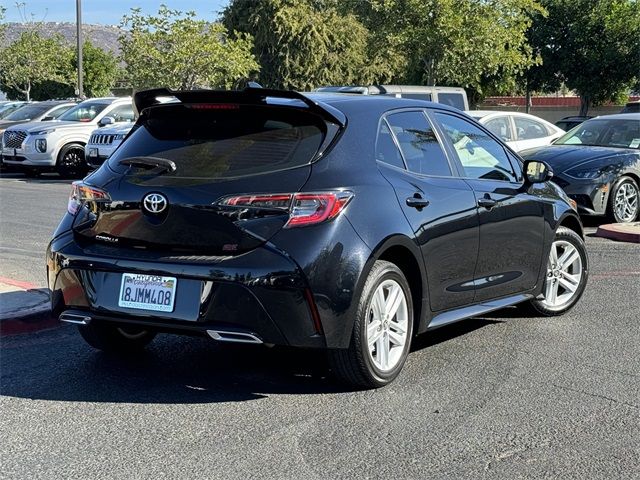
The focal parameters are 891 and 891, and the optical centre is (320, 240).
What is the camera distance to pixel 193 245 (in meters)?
4.82

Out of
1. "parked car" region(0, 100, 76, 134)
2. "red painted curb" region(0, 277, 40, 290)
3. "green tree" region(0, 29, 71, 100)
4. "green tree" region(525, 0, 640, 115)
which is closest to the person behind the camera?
Result: "red painted curb" region(0, 277, 40, 290)

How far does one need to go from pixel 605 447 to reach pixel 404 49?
23.6 m

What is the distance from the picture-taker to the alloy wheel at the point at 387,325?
16.7 feet

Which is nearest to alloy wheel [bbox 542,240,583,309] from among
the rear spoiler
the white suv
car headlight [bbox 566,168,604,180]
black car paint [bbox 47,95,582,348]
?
black car paint [bbox 47,95,582,348]

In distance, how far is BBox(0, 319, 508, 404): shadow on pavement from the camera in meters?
5.07

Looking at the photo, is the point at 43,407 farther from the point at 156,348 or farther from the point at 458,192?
the point at 458,192

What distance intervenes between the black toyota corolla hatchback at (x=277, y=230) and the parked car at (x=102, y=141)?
13.2 m

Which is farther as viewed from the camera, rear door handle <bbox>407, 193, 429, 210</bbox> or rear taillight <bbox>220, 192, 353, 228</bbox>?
rear door handle <bbox>407, 193, 429, 210</bbox>

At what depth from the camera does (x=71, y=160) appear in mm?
20438

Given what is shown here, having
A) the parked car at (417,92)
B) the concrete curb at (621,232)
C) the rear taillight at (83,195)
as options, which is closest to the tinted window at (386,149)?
the rear taillight at (83,195)

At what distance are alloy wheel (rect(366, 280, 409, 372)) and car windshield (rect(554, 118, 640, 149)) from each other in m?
9.19

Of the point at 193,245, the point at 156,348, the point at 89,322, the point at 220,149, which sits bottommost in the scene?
the point at 156,348

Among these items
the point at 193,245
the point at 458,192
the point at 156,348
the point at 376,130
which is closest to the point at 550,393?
the point at 458,192

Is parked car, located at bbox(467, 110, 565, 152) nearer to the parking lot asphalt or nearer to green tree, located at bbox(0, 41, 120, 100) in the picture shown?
the parking lot asphalt
